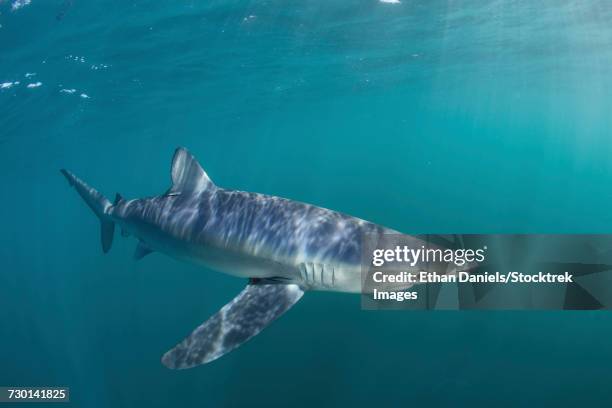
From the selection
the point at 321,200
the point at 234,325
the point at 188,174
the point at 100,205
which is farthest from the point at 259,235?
the point at 321,200

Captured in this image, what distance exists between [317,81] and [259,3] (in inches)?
621

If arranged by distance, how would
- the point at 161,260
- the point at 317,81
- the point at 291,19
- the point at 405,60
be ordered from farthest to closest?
the point at 317,81 → the point at 405,60 → the point at 161,260 → the point at 291,19

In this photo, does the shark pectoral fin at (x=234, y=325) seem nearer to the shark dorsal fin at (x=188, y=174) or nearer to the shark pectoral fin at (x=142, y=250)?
the shark dorsal fin at (x=188, y=174)

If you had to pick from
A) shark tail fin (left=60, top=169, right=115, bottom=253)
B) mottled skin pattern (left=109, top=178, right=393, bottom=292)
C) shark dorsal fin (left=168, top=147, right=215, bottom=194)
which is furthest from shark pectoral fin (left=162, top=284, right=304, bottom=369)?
shark tail fin (left=60, top=169, right=115, bottom=253)

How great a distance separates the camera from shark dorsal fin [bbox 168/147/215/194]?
7059 millimetres

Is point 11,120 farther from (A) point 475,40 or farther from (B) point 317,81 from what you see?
(A) point 475,40

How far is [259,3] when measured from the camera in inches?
612

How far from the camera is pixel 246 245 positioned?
5844 mm

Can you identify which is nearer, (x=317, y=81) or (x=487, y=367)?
(x=487, y=367)

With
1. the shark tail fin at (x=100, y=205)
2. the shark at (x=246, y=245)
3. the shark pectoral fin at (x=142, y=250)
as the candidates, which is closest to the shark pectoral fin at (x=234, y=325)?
the shark at (x=246, y=245)

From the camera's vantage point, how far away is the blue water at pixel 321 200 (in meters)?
9.02

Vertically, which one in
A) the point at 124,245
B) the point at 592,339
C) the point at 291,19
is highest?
the point at 291,19

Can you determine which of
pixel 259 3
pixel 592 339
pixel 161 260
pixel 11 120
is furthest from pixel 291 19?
pixel 11 120

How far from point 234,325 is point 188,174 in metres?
3.13
